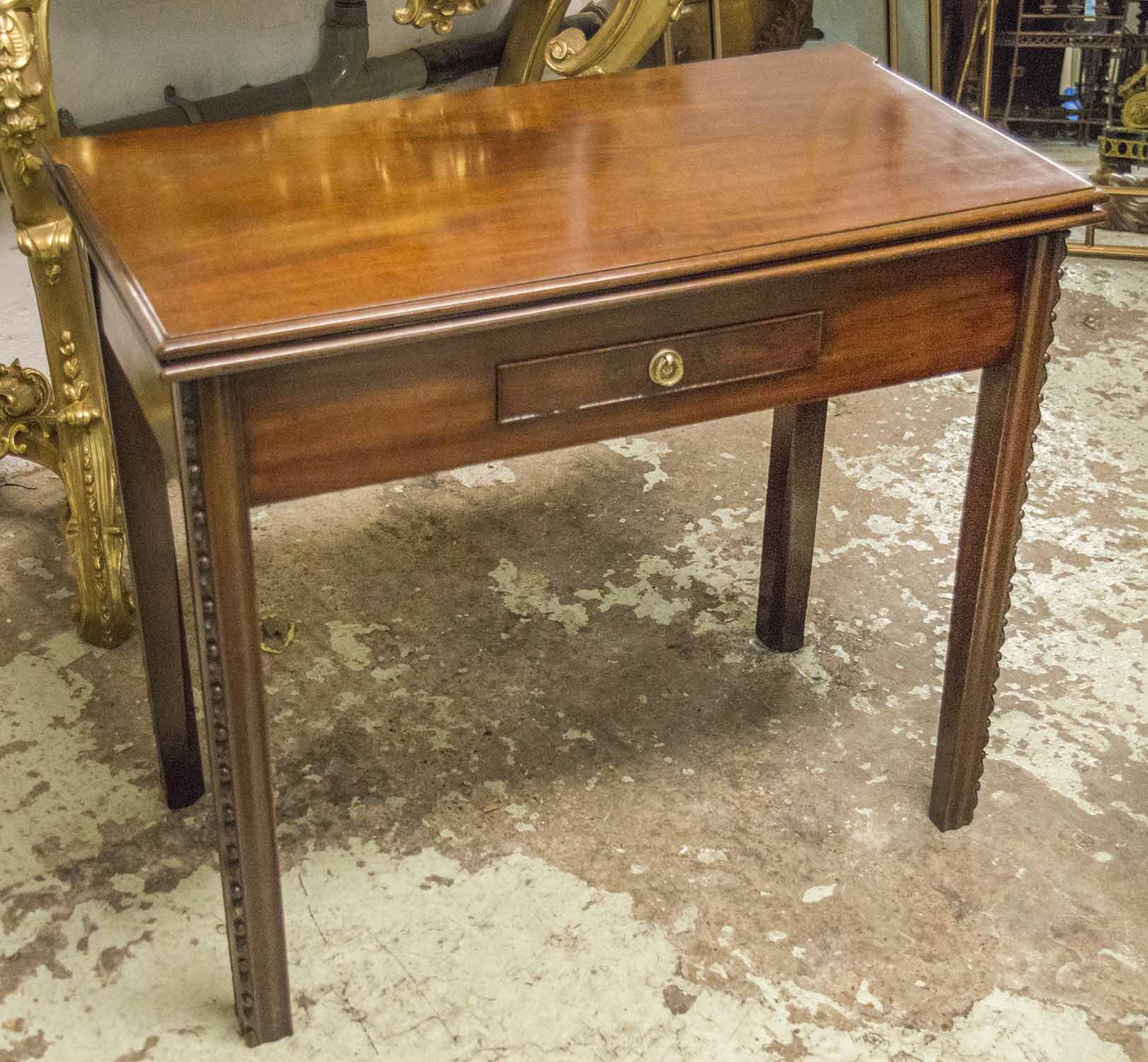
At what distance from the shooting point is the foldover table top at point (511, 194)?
129cm

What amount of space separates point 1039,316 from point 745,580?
2.90ft

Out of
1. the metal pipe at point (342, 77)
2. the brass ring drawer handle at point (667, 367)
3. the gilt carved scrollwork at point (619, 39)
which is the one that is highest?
the gilt carved scrollwork at point (619, 39)

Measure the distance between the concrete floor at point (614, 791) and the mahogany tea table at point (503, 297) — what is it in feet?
0.62

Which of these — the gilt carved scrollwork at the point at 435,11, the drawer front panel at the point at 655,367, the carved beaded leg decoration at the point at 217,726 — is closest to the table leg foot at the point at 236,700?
the carved beaded leg decoration at the point at 217,726

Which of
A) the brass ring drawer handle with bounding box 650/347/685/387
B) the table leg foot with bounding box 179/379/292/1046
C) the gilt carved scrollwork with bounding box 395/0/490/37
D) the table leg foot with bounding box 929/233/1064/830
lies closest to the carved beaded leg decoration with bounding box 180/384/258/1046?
the table leg foot with bounding box 179/379/292/1046

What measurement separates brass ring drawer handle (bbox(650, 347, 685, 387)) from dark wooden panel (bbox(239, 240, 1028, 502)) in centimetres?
2

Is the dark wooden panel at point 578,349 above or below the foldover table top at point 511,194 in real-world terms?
below

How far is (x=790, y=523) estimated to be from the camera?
210cm

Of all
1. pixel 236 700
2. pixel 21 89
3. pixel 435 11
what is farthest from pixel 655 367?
pixel 435 11

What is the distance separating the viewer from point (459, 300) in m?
1.27

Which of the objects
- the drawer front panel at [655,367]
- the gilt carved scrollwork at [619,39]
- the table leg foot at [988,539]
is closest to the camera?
the drawer front panel at [655,367]

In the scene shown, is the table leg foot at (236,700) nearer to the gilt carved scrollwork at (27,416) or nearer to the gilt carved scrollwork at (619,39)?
the gilt carved scrollwork at (27,416)

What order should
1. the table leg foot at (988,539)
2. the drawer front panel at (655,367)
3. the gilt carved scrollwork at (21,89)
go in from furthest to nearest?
the gilt carved scrollwork at (21,89) < the table leg foot at (988,539) < the drawer front panel at (655,367)

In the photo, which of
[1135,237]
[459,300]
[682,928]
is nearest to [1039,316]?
[459,300]
